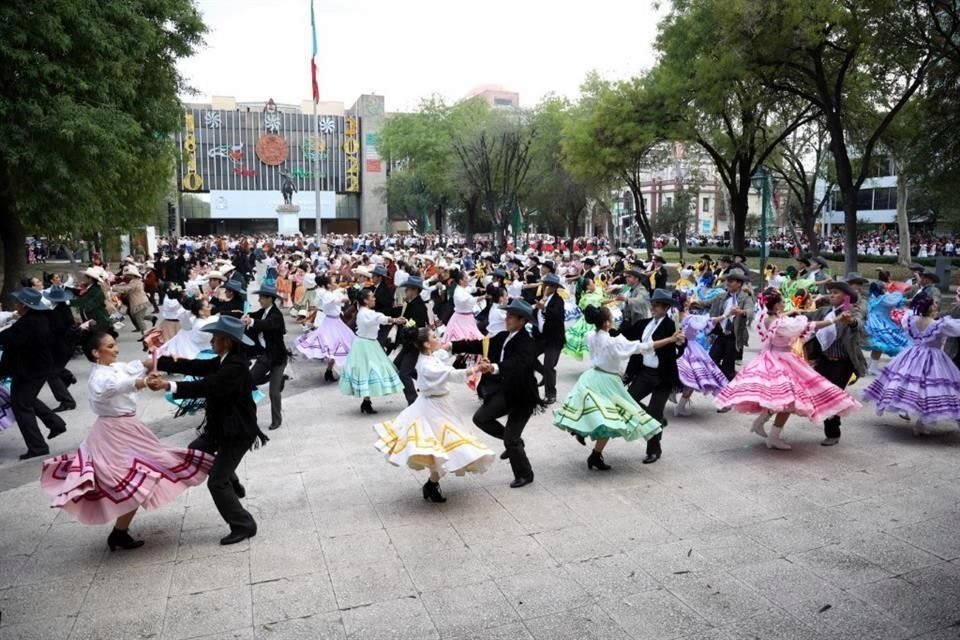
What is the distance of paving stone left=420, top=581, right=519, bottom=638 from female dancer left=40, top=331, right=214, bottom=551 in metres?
2.11

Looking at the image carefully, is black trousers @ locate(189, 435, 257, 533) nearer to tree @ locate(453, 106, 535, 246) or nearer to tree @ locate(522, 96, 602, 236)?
tree @ locate(453, 106, 535, 246)

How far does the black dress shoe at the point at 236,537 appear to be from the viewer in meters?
5.76

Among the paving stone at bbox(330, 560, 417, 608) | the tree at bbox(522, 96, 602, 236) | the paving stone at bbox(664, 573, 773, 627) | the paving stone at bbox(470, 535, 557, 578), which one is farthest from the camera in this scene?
the tree at bbox(522, 96, 602, 236)

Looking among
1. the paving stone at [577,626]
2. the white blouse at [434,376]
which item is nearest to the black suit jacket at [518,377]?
the white blouse at [434,376]

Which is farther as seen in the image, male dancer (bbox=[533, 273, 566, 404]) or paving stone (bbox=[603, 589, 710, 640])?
male dancer (bbox=[533, 273, 566, 404])

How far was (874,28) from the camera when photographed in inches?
745

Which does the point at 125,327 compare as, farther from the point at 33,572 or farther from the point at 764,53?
the point at 764,53

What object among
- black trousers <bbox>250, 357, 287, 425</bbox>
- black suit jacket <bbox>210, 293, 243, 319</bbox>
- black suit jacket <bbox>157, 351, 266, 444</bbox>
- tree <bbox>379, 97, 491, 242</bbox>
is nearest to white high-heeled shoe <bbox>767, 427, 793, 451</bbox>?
black suit jacket <bbox>157, 351, 266, 444</bbox>

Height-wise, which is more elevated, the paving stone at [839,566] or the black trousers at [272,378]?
the black trousers at [272,378]

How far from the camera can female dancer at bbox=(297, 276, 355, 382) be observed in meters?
11.7

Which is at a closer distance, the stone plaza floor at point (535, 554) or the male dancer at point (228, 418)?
the stone plaza floor at point (535, 554)

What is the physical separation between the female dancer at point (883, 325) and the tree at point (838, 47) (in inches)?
318

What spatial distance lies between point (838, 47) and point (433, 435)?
58.7ft

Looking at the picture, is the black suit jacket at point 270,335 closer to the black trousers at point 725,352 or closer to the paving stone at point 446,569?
the paving stone at point 446,569
